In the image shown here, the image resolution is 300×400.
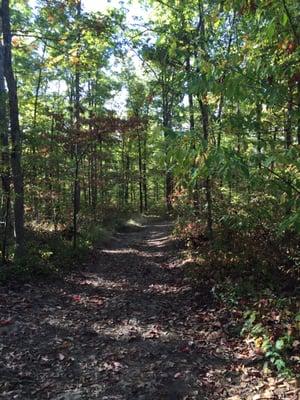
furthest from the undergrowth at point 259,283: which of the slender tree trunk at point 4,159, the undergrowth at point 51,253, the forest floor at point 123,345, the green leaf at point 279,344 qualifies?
the slender tree trunk at point 4,159

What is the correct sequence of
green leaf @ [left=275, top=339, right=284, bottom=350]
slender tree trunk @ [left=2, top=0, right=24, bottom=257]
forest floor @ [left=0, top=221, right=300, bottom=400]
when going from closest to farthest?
1. forest floor @ [left=0, top=221, right=300, bottom=400]
2. green leaf @ [left=275, top=339, right=284, bottom=350]
3. slender tree trunk @ [left=2, top=0, right=24, bottom=257]

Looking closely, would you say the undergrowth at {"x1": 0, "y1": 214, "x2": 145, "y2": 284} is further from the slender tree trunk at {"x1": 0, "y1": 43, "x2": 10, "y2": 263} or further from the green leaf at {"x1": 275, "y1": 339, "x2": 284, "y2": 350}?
the green leaf at {"x1": 275, "y1": 339, "x2": 284, "y2": 350}

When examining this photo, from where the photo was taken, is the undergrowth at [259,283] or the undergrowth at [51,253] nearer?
the undergrowth at [259,283]

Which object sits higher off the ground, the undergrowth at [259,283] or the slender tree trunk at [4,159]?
the slender tree trunk at [4,159]

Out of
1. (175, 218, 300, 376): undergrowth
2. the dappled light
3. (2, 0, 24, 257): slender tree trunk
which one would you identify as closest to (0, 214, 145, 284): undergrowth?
the dappled light

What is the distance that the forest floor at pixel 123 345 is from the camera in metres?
4.34

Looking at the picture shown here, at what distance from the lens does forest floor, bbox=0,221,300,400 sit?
4344mm

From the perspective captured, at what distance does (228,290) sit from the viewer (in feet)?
22.9

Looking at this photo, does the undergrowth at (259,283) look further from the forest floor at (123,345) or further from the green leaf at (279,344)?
the forest floor at (123,345)

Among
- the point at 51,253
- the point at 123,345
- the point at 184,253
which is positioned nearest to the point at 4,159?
the point at 51,253

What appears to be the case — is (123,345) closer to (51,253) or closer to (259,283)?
(259,283)

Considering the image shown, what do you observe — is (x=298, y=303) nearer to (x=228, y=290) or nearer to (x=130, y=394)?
(x=228, y=290)

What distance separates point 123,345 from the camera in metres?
5.59

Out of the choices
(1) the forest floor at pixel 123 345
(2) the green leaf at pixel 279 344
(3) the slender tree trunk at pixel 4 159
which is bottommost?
(1) the forest floor at pixel 123 345
